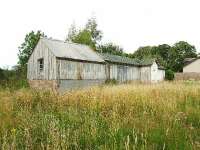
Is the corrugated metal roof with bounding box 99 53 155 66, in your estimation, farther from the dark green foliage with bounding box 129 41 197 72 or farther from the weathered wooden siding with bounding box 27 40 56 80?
the dark green foliage with bounding box 129 41 197 72

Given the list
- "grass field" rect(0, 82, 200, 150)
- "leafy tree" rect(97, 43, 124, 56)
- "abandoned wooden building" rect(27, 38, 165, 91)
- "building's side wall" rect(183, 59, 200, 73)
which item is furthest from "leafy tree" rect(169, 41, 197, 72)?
"grass field" rect(0, 82, 200, 150)

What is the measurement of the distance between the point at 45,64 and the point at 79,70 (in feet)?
10.1

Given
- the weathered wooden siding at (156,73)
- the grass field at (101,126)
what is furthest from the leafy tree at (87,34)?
the grass field at (101,126)

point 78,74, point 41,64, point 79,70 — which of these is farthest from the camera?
point 41,64

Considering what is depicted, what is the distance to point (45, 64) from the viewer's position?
28062 millimetres

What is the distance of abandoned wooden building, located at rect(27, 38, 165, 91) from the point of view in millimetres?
27125

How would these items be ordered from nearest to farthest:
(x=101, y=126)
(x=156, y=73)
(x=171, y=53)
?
(x=101, y=126), (x=156, y=73), (x=171, y=53)

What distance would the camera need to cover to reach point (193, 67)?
206 feet

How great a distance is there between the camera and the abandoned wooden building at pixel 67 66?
27125 millimetres

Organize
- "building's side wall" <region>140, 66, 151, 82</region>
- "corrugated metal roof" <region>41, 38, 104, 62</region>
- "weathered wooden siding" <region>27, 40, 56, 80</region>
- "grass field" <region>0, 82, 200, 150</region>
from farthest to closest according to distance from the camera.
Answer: "building's side wall" <region>140, 66, 151, 82</region> → "corrugated metal roof" <region>41, 38, 104, 62</region> → "weathered wooden siding" <region>27, 40, 56, 80</region> → "grass field" <region>0, 82, 200, 150</region>

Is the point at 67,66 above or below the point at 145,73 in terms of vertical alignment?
above

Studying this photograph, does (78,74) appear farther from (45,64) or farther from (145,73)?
(145,73)

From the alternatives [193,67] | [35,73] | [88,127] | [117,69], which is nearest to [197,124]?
[88,127]

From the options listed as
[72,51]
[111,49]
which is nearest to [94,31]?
[111,49]
